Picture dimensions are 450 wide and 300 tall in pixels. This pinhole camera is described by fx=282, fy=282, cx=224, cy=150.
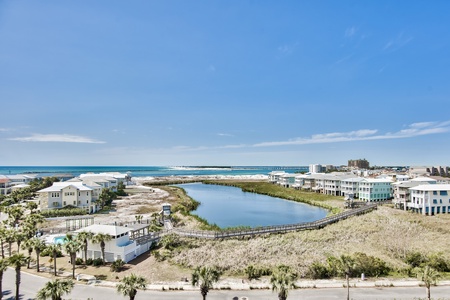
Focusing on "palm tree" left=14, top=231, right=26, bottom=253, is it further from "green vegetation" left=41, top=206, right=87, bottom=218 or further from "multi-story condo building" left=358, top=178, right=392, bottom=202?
"multi-story condo building" left=358, top=178, right=392, bottom=202

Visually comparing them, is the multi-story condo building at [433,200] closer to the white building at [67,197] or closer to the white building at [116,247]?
the white building at [116,247]

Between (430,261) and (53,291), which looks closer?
(53,291)

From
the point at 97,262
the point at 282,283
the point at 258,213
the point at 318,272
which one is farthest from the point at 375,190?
the point at 97,262

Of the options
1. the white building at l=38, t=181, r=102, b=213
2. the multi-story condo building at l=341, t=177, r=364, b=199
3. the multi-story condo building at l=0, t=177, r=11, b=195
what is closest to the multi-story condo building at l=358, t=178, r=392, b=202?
the multi-story condo building at l=341, t=177, r=364, b=199

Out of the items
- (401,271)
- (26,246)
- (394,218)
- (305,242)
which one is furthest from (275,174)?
(26,246)

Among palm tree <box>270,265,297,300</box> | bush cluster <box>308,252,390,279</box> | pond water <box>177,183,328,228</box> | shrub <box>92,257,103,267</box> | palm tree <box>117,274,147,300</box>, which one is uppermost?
palm tree <box>270,265,297,300</box>

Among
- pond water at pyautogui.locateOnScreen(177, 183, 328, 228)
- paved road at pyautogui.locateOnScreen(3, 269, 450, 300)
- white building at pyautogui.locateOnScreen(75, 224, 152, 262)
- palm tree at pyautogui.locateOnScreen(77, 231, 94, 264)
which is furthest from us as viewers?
pond water at pyautogui.locateOnScreen(177, 183, 328, 228)

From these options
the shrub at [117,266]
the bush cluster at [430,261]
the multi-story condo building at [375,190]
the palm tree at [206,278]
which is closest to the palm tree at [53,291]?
the palm tree at [206,278]

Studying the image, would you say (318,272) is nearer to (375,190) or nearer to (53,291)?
(53,291)
